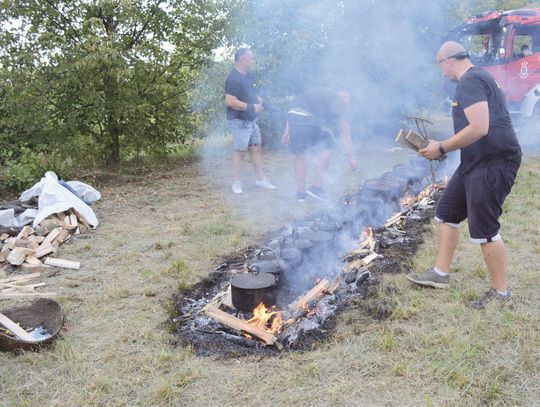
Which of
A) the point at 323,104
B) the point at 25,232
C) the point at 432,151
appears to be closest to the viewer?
the point at 432,151

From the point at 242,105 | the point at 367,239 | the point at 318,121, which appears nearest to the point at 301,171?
the point at 318,121

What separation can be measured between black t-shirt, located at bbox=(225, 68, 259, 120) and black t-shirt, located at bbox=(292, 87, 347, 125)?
2.97ft

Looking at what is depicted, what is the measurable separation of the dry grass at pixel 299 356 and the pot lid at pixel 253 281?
563 mm

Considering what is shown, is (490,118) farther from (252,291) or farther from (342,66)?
(342,66)

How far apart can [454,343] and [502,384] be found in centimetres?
38

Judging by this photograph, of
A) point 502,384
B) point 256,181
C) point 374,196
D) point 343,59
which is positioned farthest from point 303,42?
point 502,384

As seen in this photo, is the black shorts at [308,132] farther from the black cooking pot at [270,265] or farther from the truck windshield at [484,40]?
the truck windshield at [484,40]

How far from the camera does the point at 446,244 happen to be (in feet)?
11.6

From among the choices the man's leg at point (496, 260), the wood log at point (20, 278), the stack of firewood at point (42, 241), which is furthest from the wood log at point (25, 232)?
the man's leg at point (496, 260)

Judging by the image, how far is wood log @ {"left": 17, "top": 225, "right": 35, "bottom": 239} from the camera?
16.0ft

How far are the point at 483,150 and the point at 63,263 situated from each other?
384 centimetres

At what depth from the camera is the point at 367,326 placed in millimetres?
3078

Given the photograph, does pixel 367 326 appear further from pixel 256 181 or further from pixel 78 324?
pixel 256 181

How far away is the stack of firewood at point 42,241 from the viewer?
441 cm
